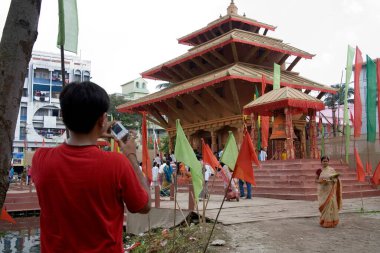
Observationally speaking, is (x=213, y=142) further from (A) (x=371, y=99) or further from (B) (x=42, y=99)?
(B) (x=42, y=99)

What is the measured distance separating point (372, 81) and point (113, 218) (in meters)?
9.85

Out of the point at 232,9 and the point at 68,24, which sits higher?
the point at 232,9

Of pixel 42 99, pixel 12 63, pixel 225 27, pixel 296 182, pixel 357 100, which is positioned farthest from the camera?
pixel 42 99

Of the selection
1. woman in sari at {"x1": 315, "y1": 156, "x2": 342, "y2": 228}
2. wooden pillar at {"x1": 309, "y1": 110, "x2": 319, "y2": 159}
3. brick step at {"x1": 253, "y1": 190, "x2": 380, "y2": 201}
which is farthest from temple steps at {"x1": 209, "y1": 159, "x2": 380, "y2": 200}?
woman in sari at {"x1": 315, "y1": 156, "x2": 342, "y2": 228}

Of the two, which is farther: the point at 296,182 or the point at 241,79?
the point at 241,79

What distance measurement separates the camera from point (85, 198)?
5.39 ft

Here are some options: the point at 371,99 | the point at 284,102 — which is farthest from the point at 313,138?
the point at 371,99

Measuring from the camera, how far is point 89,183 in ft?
5.39

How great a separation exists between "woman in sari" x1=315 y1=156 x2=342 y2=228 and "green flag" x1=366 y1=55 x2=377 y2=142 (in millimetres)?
3345

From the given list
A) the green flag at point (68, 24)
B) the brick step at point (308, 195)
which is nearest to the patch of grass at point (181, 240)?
the green flag at point (68, 24)

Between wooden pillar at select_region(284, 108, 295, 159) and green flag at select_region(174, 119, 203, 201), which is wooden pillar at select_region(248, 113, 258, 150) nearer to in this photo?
wooden pillar at select_region(284, 108, 295, 159)

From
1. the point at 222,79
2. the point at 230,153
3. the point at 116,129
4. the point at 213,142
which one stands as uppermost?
the point at 222,79

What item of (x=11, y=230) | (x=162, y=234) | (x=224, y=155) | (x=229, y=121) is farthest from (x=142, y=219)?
(x=229, y=121)

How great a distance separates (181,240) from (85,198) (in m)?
4.51
